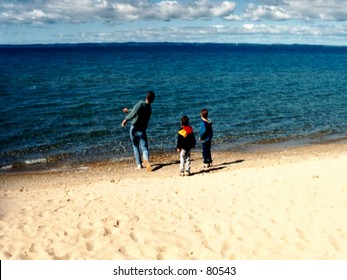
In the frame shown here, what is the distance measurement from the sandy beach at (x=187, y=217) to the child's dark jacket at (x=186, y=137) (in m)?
1.02

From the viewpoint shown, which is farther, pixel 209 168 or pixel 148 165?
pixel 209 168

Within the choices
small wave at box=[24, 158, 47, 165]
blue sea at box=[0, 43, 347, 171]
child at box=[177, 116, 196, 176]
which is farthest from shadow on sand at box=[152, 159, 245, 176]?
small wave at box=[24, 158, 47, 165]

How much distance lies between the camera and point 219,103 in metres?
27.6

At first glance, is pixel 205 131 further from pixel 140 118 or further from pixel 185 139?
pixel 140 118

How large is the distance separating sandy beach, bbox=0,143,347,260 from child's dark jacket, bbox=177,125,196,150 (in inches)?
40.1

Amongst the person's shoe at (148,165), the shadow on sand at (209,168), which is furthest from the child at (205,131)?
the person's shoe at (148,165)

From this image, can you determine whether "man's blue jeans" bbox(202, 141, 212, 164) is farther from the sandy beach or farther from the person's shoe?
the person's shoe

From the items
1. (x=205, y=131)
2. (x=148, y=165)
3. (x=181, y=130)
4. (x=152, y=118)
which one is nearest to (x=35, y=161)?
(x=148, y=165)

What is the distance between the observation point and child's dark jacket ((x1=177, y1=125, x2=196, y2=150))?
11070 mm

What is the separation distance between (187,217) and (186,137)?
3.77 meters

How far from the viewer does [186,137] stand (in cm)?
1114

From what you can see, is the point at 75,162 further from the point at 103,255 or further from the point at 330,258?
the point at 330,258

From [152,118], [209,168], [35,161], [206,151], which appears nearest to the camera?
[206,151]

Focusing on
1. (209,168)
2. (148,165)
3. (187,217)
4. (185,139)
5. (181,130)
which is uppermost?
(181,130)
